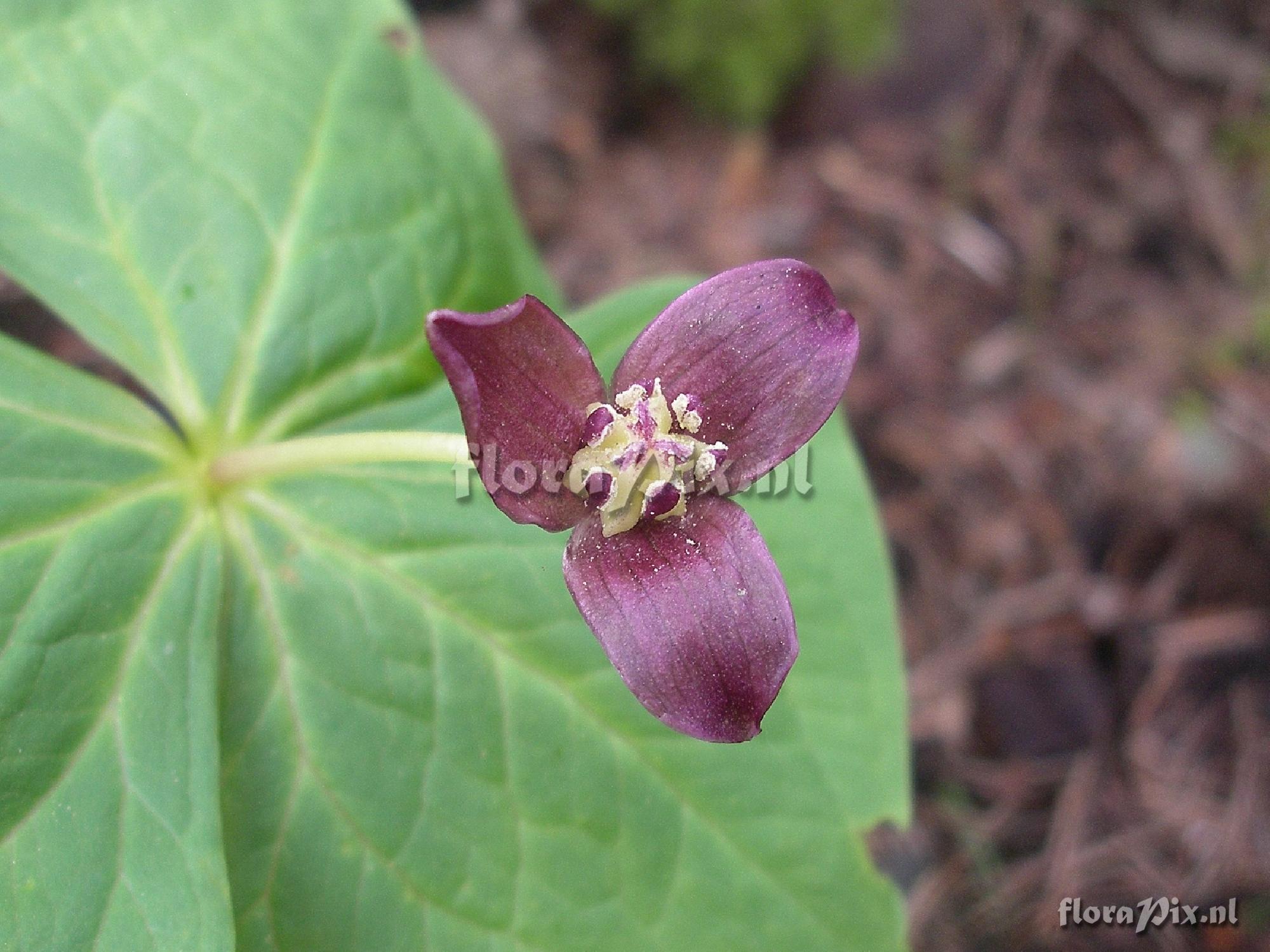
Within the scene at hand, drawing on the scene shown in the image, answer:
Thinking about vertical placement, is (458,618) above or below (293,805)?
above

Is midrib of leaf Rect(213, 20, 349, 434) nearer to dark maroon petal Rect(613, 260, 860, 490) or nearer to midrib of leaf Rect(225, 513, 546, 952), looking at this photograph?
midrib of leaf Rect(225, 513, 546, 952)

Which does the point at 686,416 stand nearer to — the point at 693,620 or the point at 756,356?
the point at 756,356

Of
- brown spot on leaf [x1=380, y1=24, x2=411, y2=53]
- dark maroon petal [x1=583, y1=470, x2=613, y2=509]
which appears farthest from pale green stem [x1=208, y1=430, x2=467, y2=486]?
brown spot on leaf [x1=380, y1=24, x2=411, y2=53]

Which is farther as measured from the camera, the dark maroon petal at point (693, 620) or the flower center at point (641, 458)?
the flower center at point (641, 458)

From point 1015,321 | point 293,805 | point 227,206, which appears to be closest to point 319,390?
point 227,206

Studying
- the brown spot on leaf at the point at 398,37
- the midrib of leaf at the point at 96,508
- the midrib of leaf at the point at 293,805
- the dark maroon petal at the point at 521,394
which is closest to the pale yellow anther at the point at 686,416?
the dark maroon petal at the point at 521,394

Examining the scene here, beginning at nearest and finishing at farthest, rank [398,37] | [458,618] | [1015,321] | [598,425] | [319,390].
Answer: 1. [598,425]
2. [458,618]
3. [319,390]
4. [398,37]
5. [1015,321]

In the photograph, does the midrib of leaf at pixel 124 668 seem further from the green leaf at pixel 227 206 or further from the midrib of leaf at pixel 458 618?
the green leaf at pixel 227 206

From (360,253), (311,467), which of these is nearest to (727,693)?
(311,467)
